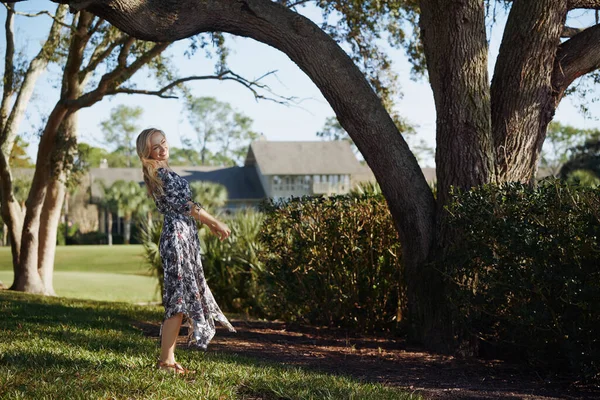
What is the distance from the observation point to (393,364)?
7.38 meters

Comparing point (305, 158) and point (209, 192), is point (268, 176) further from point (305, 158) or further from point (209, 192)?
point (209, 192)

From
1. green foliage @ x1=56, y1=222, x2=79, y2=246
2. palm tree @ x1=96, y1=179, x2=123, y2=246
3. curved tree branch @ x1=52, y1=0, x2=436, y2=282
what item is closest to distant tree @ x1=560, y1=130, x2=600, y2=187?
palm tree @ x1=96, y1=179, x2=123, y2=246

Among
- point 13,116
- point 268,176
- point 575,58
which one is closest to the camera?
point 575,58

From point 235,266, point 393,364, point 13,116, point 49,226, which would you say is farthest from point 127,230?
point 393,364

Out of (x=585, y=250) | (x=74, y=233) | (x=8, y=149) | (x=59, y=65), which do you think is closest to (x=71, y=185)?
(x=8, y=149)

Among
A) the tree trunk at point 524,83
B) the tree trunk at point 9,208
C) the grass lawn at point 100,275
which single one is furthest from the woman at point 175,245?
the tree trunk at point 9,208

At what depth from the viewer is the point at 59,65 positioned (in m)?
18.7

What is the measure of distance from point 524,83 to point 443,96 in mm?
912

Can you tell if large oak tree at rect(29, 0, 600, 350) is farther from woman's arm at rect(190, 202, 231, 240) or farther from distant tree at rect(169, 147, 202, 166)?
distant tree at rect(169, 147, 202, 166)

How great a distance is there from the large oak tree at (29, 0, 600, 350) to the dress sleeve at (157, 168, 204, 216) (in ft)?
8.60

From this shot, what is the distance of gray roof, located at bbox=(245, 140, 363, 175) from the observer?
5606 cm

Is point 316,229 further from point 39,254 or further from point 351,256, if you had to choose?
point 39,254

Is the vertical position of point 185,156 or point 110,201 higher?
point 185,156

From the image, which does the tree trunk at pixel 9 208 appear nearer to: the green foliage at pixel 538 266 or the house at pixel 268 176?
the green foliage at pixel 538 266
